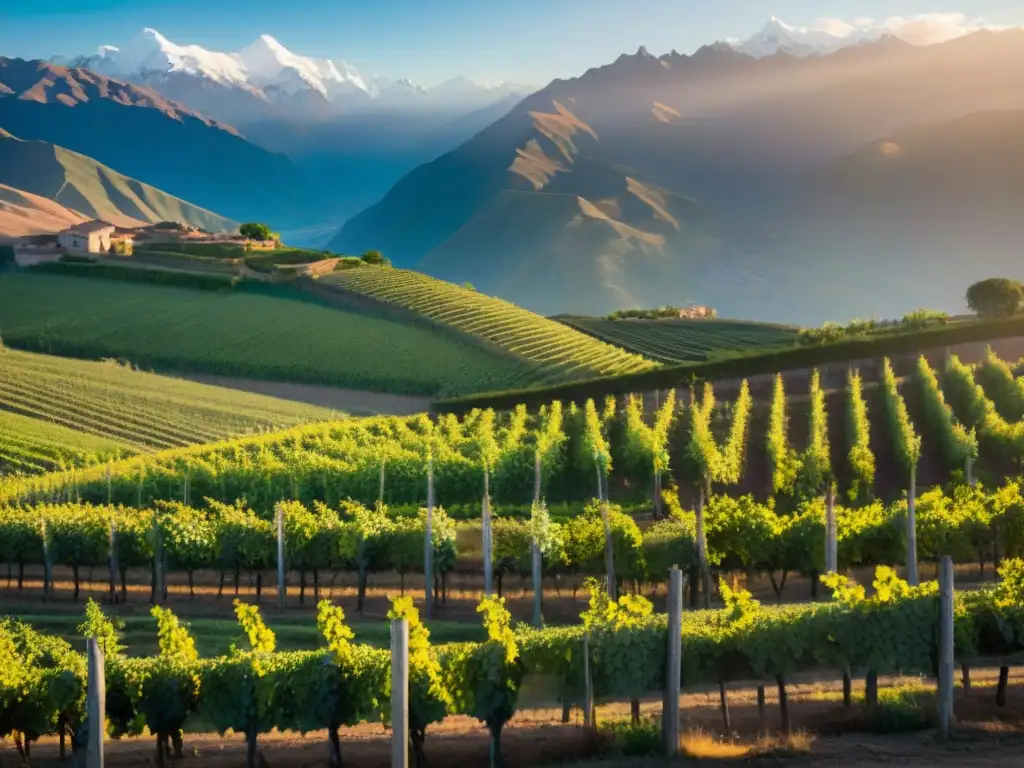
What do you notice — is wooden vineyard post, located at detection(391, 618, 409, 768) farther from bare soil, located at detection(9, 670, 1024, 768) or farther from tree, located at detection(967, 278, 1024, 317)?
tree, located at detection(967, 278, 1024, 317)

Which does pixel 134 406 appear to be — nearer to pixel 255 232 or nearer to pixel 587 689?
pixel 587 689

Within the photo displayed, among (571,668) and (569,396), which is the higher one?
(569,396)

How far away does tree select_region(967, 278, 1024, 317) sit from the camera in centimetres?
6159

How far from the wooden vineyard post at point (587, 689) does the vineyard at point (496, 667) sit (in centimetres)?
3

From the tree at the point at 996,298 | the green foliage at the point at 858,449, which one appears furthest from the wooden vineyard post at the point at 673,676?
the tree at the point at 996,298

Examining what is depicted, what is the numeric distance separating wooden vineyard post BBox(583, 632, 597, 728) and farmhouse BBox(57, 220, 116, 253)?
85.0 meters

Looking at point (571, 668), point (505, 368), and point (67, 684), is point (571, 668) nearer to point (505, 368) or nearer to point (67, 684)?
point (67, 684)

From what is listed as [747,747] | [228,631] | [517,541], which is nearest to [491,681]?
[747,747]

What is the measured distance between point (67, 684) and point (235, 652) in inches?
88.1

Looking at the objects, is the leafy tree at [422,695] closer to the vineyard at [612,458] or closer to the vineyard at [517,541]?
the vineyard at [517,541]

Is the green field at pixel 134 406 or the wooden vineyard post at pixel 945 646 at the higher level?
the green field at pixel 134 406

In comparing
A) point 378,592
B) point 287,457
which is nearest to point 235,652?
point 378,592

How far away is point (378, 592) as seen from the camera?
26719mm

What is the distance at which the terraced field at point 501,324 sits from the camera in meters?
61.1
